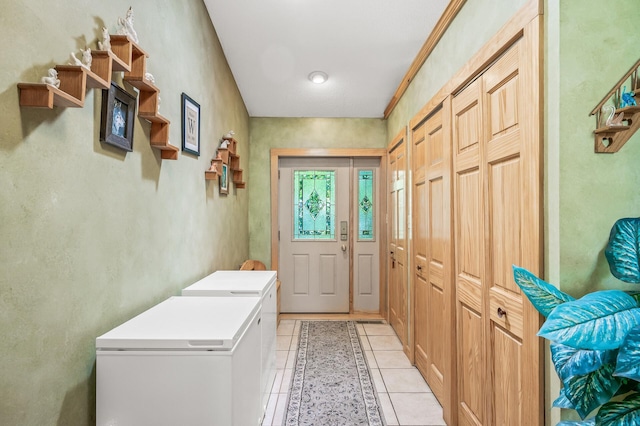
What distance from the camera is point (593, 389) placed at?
2.88ft

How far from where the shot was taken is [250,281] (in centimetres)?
217

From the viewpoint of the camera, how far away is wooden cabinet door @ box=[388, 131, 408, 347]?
328 centimetres

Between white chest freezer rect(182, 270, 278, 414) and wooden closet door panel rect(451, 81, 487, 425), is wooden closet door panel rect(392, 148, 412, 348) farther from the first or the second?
white chest freezer rect(182, 270, 278, 414)

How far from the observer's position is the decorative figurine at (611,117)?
3.42 feet

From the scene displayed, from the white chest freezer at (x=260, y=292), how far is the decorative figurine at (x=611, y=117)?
1.63 meters

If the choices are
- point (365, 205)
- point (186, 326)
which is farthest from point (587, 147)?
point (365, 205)

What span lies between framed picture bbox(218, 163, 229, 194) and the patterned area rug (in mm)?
1581

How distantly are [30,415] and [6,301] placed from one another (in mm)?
347

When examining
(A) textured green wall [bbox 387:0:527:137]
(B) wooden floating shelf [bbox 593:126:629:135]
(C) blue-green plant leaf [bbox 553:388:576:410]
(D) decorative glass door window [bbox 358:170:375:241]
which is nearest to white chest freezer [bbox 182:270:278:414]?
(C) blue-green plant leaf [bbox 553:388:576:410]

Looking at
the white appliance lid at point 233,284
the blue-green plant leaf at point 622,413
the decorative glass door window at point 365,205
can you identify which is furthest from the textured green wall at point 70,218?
the decorative glass door window at point 365,205

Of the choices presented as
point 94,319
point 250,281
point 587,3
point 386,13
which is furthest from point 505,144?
point 94,319

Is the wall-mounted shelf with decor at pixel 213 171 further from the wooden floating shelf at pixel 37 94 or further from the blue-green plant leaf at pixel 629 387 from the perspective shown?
the blue-green plant leaf at pixel 629 387

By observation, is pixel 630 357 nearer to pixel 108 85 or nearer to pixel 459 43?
pixel 108 85

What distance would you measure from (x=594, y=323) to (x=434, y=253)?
1649 millimetres
